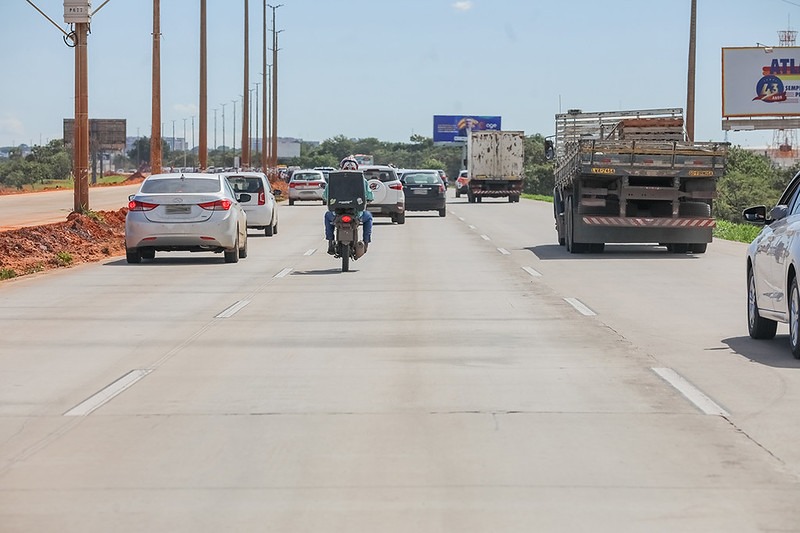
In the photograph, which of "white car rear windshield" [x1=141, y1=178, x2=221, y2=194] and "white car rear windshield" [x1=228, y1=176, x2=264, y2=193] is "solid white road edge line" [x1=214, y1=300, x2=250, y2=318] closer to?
"white car rear windshield" [x1=141, y1=178, x2=221, y2=194]

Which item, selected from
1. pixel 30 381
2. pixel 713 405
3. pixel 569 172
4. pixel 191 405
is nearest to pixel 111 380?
pixel 30 381

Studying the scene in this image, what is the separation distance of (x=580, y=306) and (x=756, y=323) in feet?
12.1

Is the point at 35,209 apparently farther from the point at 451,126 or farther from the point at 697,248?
the point at 451,126

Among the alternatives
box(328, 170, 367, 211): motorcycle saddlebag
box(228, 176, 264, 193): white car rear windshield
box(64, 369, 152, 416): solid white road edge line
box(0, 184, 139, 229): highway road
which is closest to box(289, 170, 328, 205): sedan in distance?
box(0, 184, 139, 229): highway road

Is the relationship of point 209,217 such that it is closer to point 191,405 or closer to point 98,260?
point 98,260

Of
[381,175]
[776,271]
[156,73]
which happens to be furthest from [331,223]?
[156,73]

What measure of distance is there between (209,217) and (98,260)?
377 centimetres

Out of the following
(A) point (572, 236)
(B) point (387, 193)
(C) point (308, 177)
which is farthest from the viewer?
(C) point (308, 177)

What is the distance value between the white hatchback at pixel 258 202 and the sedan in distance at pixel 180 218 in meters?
9.24

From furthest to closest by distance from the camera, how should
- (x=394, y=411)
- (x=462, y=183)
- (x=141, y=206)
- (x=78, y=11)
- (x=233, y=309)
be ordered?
(x=462, y=183) < (x=78, y=11) < (x=141, y=206) < (x=233, y=309) < (x=394, y=411)

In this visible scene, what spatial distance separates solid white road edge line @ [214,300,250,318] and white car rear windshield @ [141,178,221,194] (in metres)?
7.10

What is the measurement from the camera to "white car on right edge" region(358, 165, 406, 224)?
4181 cm

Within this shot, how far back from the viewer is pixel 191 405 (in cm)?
982

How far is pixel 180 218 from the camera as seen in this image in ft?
78.6
